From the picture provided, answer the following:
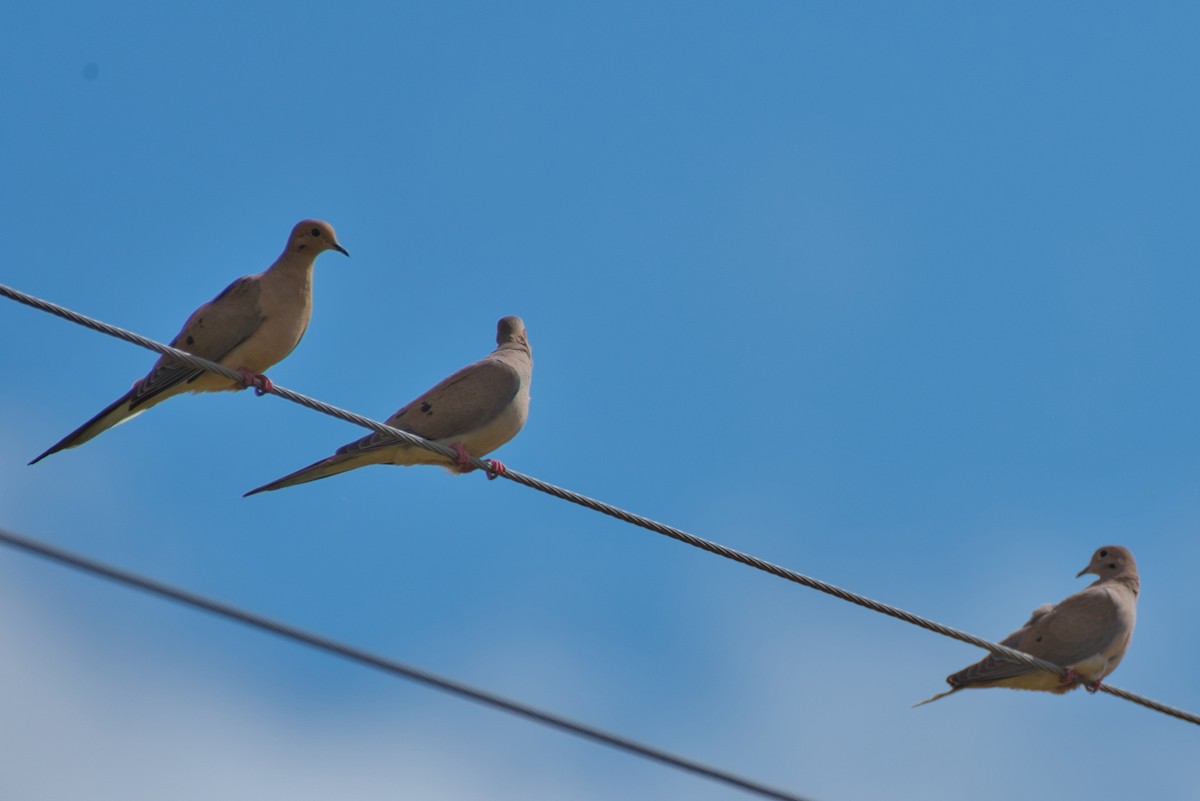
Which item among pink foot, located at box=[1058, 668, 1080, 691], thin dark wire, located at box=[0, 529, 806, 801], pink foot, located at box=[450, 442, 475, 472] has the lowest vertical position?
thin dark wire, located at box=[0, 529, 806, 801]

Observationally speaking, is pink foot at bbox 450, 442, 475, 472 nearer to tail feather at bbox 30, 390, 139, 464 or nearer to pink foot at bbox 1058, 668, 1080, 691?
tail feather at bbox 30, 390, 139, 464

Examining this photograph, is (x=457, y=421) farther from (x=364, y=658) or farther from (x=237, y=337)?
(x=364, y=658)

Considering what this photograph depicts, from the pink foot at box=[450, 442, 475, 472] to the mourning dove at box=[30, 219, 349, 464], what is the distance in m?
0.88

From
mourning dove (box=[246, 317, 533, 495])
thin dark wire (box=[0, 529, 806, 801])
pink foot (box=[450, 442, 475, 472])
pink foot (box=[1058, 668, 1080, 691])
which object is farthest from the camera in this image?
pink foot (box=[1058, 668, 1080, 691])

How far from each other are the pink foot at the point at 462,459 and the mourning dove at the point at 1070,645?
2654mm

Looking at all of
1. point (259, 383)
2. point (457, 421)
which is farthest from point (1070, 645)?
point (259, 383)

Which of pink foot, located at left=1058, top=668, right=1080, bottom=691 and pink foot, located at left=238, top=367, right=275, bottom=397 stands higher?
pink foot, located at left=238, top=367, right=275, bottom=397

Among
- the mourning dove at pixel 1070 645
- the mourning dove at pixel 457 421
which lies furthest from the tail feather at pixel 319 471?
the mourning dove at pixel 1070 645

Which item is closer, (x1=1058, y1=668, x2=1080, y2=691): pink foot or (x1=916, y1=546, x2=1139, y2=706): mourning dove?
(x1=916, y1=546, x2=1139, y2=706): mourning dove

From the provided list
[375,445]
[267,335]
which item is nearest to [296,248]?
[267,335]

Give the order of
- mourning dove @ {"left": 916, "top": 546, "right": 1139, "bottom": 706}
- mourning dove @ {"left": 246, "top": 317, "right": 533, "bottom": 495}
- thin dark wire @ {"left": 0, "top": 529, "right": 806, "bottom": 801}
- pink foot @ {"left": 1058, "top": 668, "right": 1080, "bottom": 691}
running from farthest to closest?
1. pink foot @ {"left": 1058, "top": 668, "right": 1080, "bottom": 691}
2. mourning dove @ {"left": 916, "top": 546, "right": 1139, "bottom": 706}
3. mourning dove @ {"left": 246, "top": 317, "right": 533, "bottom": 495}
4. thin dark wire @ {"left": 0, "top": 529, "right": 806, "bottom": 801}

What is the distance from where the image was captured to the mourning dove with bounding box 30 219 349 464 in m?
7.36

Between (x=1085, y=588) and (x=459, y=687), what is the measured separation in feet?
18.4

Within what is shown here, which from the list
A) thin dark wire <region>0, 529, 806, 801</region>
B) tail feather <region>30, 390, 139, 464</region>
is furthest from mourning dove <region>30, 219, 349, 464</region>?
thin dark wire <region>0, 529, 806, 801</region>
